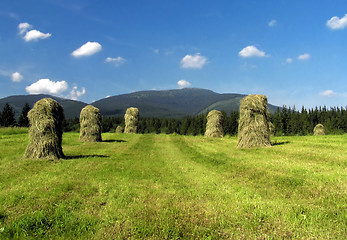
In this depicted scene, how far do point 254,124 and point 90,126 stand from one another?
19614mm

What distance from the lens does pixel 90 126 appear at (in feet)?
91.6

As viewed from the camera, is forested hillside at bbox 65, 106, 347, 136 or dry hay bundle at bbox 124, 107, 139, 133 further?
forested hillside at bbox 65, 106, 347, 136

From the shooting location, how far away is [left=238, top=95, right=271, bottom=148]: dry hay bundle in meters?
18.5

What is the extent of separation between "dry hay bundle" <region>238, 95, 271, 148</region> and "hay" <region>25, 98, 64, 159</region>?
1426 cm

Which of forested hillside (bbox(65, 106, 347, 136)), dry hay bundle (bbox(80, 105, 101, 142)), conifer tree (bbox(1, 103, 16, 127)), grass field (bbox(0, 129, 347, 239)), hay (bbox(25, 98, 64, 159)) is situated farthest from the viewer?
forested hillside (bbox(65, 106, 347, 136))

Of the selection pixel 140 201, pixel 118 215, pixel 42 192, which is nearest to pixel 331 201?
pixel 140 201

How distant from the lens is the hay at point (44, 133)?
13547mm

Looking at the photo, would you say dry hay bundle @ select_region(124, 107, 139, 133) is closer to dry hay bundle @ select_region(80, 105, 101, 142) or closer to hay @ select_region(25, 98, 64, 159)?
dry hay bundle @ select_region(80, 105, 101, 142)

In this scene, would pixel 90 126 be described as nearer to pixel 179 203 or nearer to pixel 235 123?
pixel 179 203

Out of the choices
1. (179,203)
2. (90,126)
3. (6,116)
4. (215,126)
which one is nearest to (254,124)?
(179,203)

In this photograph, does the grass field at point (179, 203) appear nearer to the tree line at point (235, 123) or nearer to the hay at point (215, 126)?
the hay at point (215, 126)

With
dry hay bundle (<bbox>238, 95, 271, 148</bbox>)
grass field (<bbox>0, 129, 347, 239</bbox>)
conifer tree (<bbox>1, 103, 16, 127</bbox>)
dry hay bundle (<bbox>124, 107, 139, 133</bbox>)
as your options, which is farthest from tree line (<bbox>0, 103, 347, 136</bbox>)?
grass field (<bbox>0, 129, 347, 239</bbox>)

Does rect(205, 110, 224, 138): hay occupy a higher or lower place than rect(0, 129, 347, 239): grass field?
higher

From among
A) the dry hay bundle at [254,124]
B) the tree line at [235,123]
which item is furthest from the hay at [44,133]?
the tree line at [235,123]
